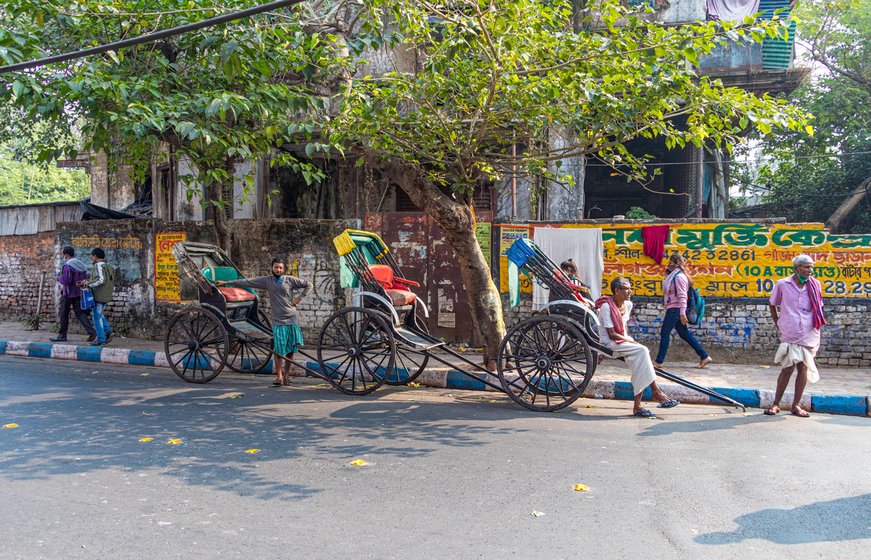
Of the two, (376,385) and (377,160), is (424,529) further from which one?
(377,160)

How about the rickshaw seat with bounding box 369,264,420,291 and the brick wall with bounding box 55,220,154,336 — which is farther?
the brick wall with bounding box 55,220,154,336

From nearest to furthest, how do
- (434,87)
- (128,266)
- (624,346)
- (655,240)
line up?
1. (624,346)
2. (434,87)
3. (655,240)
4. (128,266)

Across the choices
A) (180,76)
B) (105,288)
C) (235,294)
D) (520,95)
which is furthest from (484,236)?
(105,288)

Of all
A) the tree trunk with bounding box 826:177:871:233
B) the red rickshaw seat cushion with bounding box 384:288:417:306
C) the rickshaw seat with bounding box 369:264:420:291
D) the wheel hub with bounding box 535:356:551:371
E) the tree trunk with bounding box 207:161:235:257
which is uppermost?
the tree trunk with bounding box 826:177:871:233

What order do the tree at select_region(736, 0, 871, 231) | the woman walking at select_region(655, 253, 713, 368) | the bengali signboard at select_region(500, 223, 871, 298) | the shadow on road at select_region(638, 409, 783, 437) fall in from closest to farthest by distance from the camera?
the shadow on road at select_region(638, 409, 783, 437) → the woman walking at select_region(655, 253, 713, 368) → the bengali signboard at select_region(500, 223, 871, 298) → the tree at select_region(736, 0, 871, 231)

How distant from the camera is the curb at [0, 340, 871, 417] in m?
7.43

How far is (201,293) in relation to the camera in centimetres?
863

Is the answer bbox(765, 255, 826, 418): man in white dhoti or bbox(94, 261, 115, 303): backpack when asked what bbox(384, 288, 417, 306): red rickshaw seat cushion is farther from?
bbox(94, 261, 115, 303): backpack

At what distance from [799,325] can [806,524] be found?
332 cm

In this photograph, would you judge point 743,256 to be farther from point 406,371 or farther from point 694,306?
point 406,371

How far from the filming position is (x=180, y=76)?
30.5ft

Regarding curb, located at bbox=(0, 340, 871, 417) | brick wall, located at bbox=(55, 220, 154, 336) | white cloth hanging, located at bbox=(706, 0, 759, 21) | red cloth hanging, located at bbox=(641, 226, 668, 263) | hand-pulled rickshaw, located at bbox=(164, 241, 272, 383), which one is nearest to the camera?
curb, located at bbox=(0, 340, 871, 417)

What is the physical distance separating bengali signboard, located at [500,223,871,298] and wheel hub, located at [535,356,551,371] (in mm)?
3924

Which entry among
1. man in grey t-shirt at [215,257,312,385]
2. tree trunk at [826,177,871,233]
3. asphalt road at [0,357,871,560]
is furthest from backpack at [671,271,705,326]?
tree trunk at [826,177,871,233]
